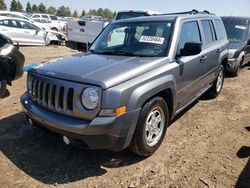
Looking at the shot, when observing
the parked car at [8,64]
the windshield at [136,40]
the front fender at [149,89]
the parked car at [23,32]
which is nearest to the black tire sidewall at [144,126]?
the front fender at [149,89]

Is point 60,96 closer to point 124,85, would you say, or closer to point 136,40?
point 124,85

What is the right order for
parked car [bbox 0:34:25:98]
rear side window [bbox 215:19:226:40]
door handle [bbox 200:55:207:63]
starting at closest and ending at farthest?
door handle [bbox 200:55:207:63] < parked car [bbox 0:34:25:98] < rear side window [bbox 215:19:226:40]

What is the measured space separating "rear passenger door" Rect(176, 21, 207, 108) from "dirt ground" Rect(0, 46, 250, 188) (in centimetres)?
62

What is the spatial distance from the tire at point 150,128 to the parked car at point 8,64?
3.72m

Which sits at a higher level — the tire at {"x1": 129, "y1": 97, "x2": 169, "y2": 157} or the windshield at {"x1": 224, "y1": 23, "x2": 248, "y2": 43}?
the windshield at {"x1": 224, "y1": 23, "x2": 248, "y2": 43}

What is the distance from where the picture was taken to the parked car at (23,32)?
49.0 feet

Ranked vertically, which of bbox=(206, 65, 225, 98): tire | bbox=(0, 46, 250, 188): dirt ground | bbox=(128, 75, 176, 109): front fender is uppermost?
bbox=(128, 75, 176, 109): front fender

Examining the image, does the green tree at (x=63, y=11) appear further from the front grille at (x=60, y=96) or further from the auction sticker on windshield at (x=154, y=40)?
the front grille at (x=60, y=96)

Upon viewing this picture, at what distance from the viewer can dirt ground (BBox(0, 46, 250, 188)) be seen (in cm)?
345

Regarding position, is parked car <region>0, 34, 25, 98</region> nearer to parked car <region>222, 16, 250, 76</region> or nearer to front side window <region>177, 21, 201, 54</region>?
front side window <region>177, 21, 201, 54</region>

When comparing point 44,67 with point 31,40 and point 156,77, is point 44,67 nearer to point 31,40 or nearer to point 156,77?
point 156,77

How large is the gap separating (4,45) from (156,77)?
4.18 meters

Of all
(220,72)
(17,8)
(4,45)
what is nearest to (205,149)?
(220,72)

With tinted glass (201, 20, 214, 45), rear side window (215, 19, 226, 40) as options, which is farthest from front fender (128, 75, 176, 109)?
rear side window (215, 19, 226, 40)
